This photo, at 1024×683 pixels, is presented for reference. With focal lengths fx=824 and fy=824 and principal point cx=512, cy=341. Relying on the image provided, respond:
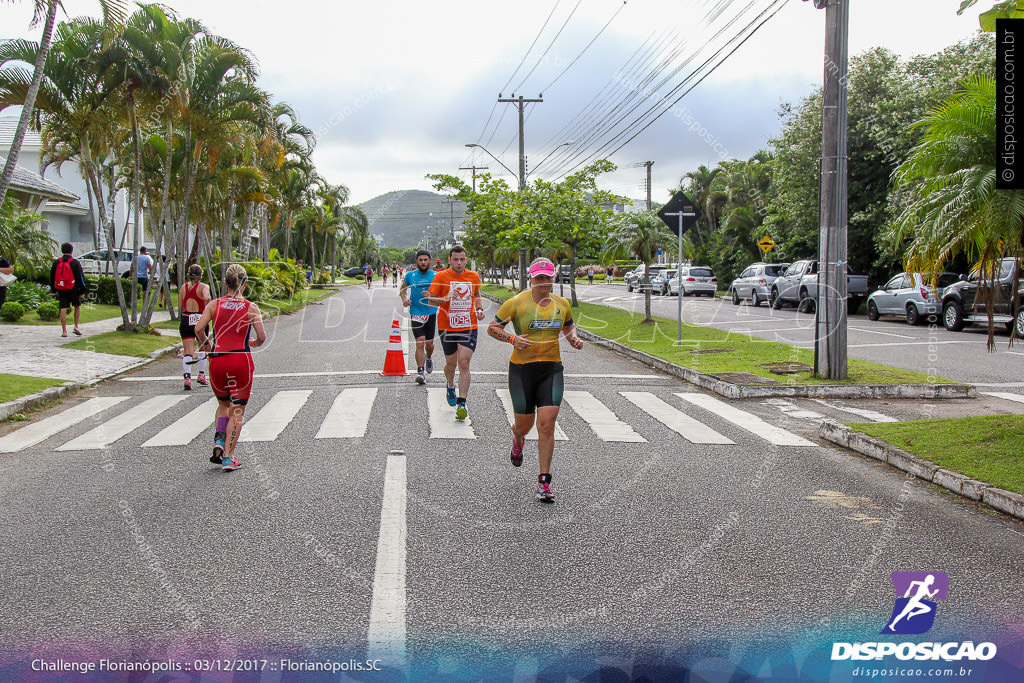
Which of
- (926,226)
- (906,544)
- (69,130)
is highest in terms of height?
(69,130)

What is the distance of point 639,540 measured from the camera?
5.31 metres

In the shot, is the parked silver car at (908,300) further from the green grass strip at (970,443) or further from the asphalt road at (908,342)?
the green grass strip at (970,443)

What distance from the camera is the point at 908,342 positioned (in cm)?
1852

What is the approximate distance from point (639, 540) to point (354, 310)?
26.0 m

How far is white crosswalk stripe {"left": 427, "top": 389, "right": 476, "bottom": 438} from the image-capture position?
8.62m

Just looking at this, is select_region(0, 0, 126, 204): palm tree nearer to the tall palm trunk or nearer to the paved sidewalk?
the tall palm trunk

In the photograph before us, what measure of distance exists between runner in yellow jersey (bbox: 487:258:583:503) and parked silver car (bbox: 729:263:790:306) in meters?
27.9

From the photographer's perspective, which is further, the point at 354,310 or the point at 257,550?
the point at 354,310

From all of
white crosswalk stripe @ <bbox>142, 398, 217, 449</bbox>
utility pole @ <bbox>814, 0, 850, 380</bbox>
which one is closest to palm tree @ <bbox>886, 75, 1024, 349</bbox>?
utility pole @ <bbox>814, 0, 850, 380</bbox>

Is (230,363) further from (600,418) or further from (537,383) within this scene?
(600,418)

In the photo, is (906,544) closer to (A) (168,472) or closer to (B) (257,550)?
(B) (257,550)

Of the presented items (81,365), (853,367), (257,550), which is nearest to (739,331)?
(853,367)

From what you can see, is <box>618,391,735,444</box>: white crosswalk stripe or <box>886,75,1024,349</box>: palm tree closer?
<box>886,75,1024,349</box>: palm tree

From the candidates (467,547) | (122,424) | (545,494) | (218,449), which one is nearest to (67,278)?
(122,424)
